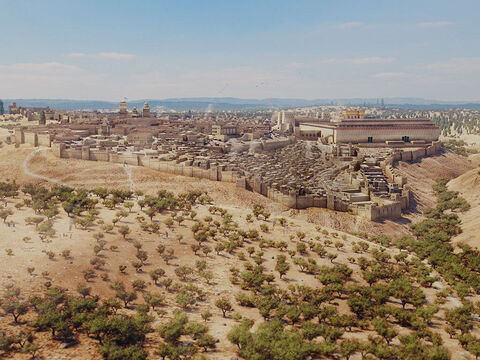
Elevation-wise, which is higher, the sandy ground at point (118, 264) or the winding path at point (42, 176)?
the winding path at point (42, 176)

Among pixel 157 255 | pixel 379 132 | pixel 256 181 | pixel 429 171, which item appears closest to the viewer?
pixel 157 255

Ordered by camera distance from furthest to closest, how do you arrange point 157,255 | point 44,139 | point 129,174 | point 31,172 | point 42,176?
point 44,139 < point 31,172 < point 129,174 < point 42,176 < point 157,255

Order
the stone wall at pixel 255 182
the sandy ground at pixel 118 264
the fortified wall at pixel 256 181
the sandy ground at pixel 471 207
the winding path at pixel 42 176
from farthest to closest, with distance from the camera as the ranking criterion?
the winding path at pixel 42 176
the fortified wall at pixel 256 181
the stone wall at pixel 255 182
the sandy ground at pixel 471 207
the sandy ground at pixel 118 264

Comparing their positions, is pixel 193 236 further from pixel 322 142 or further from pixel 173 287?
pixel 322 142

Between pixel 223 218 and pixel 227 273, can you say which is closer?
pixel 227 273

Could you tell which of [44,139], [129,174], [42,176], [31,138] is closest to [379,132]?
[129,174]

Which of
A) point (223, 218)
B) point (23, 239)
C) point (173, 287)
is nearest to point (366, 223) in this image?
point (223, 218)

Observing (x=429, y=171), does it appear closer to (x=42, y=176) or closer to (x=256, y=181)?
(x=256, y=181)

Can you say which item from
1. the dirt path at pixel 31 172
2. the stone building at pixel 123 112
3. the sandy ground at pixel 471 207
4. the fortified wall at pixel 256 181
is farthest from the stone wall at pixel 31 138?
the sandy ground at pixel 471 207

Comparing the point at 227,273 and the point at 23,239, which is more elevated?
the point at 23,239

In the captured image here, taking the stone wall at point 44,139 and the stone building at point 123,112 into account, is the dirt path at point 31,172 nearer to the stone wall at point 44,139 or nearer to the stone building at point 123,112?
the stone wall at point 44,139

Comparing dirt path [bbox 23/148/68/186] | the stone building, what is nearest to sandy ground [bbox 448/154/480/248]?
dirt path [bbox 23/148/68/186]
